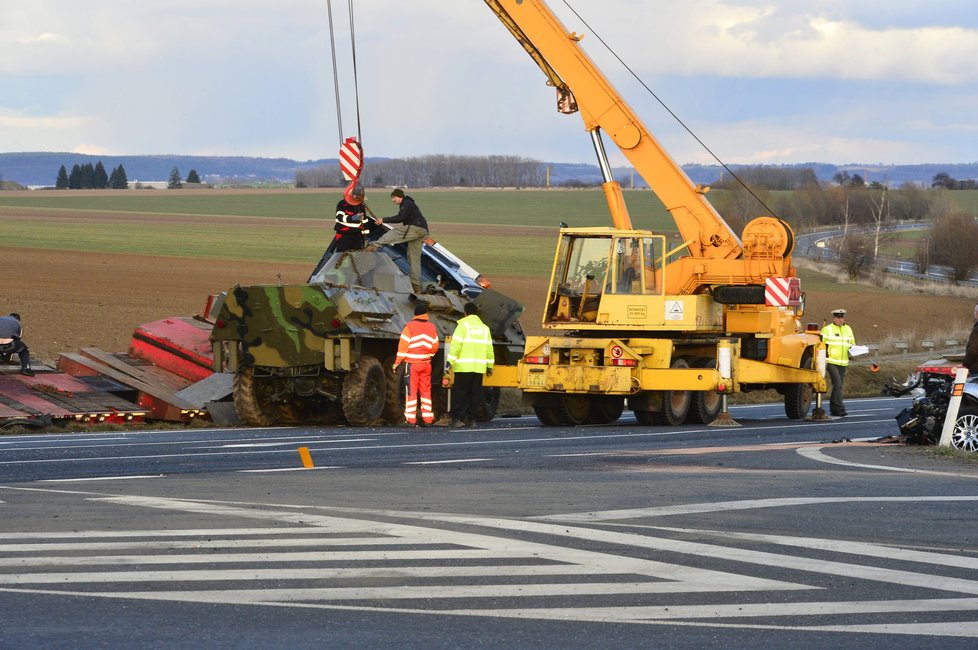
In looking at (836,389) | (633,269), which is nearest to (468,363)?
(633,269)

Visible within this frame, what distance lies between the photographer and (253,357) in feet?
74.6

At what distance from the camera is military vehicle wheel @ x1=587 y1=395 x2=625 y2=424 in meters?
24.0

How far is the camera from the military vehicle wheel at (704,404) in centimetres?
2338

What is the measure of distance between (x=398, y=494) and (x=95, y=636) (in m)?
5.35

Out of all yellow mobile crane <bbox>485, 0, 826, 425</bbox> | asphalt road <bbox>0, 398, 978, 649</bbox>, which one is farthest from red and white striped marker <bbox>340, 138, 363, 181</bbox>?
asphalt road <bbox>0, 398, 978, 649</bbox>

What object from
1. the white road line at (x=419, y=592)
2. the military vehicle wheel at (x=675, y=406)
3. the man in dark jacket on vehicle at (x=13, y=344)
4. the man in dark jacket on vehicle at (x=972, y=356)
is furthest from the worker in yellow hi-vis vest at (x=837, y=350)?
the white road line at (x=419, y=592)

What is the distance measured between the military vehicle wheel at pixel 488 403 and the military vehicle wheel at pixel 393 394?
1.64 m

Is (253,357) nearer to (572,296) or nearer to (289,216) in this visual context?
(572,296)

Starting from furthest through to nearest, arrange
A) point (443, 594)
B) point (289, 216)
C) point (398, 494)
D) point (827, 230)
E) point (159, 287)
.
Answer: point (827, 230), point (289, 216), point (159, 287), point (398, 494), point (443, 594)

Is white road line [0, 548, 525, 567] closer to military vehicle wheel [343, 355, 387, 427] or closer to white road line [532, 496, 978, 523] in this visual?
white road line [532, 496, 978, 523]

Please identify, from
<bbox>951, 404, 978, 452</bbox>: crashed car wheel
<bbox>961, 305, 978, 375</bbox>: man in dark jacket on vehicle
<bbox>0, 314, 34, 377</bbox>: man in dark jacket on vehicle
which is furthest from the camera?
<bbox>0, 314, 34, 377</bbox>: man in dark jacket on vehicle

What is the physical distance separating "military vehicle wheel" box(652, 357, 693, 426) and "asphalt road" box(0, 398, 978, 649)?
6.33 m

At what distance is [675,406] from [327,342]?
503 cm

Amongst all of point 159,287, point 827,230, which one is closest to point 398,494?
point 159,287
